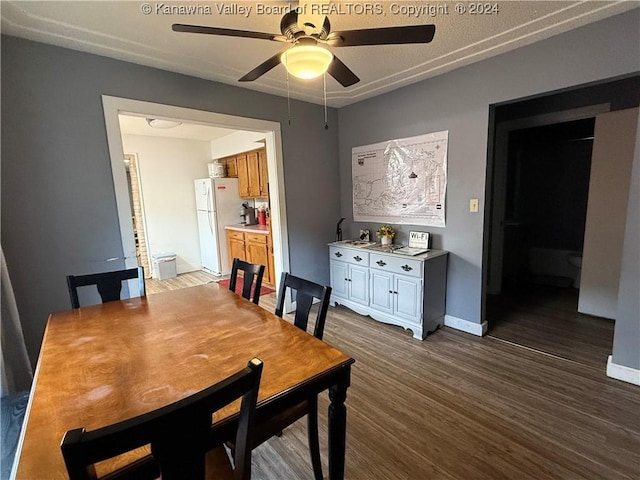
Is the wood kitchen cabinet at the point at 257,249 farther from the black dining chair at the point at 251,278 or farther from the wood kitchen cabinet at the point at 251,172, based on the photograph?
the black dining chair at the point at 251,278

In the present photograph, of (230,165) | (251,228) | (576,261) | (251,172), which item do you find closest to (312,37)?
(251,228)

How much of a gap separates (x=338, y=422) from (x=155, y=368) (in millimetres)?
755

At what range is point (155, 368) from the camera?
3.82 ft

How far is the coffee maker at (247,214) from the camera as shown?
5410 mm

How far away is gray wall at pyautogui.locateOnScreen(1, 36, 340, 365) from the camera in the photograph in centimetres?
206

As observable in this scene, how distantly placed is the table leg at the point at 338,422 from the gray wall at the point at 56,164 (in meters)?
2.23

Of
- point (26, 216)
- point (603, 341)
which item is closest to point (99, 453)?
point (26, 216)

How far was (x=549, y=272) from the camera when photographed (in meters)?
4.54

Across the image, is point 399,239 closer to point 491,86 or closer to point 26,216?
point 491,86

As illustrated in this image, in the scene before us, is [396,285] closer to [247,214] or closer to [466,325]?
[466,325]

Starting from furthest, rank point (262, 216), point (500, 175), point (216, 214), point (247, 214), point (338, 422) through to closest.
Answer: point (247, 214), point (262, 216), point (216, 214), point (500, 175), point (338, 422)

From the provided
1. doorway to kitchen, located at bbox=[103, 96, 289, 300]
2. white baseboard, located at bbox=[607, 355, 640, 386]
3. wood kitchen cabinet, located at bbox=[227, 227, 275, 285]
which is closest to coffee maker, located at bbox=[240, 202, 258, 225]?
wood kitchen cabinet, located at bbox=[227, 227, 275, 285]

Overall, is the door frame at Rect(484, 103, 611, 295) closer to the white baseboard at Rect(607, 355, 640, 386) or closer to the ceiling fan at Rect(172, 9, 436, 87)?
the white baseboard at Rect(607, 355, 640, 386)

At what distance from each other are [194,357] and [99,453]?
0.66 metres
